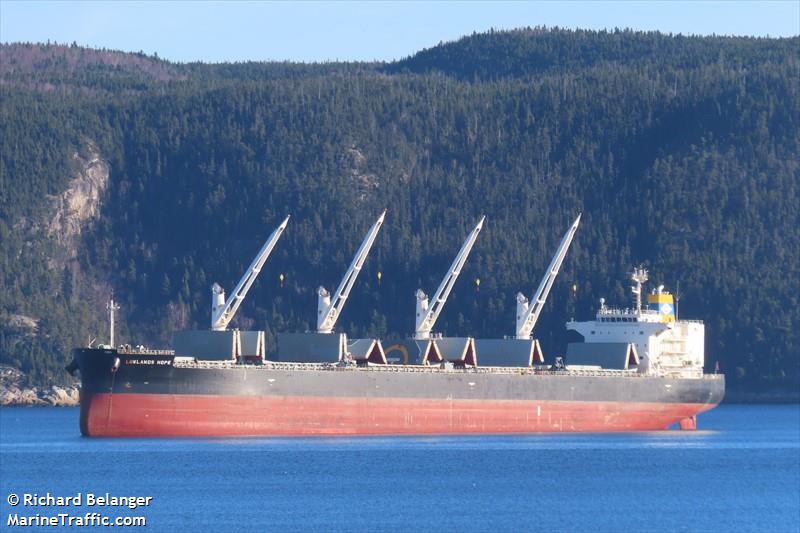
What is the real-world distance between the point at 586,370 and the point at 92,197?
10376 centimetres

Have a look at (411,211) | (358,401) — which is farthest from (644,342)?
(411,211)

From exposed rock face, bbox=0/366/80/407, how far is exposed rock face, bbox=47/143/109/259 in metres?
35.5

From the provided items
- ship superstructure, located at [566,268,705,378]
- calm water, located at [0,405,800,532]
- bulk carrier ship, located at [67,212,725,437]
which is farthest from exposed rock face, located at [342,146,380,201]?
calm water, located at [0,405,800,532]

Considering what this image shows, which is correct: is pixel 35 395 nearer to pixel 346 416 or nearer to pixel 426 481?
pixel 346 416

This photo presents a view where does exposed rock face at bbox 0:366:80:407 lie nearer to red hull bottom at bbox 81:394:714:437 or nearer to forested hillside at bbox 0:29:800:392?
forested hillside at bbox 0:29:800:392

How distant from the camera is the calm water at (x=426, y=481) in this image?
2183 inches

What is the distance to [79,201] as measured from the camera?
605ft

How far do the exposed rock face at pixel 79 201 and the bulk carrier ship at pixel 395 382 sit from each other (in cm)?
8675

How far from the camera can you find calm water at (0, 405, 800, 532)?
5544 cm

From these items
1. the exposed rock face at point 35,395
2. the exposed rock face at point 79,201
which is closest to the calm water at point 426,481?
the exposed rock face at point 35,395

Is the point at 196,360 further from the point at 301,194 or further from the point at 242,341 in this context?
the point at 301,194

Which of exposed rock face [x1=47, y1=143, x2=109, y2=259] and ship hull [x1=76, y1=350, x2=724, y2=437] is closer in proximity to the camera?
ship hull [x1=76, y1=350, x2=724, y2=437]

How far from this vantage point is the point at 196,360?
79.0 meters

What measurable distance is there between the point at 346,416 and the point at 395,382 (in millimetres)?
2733
